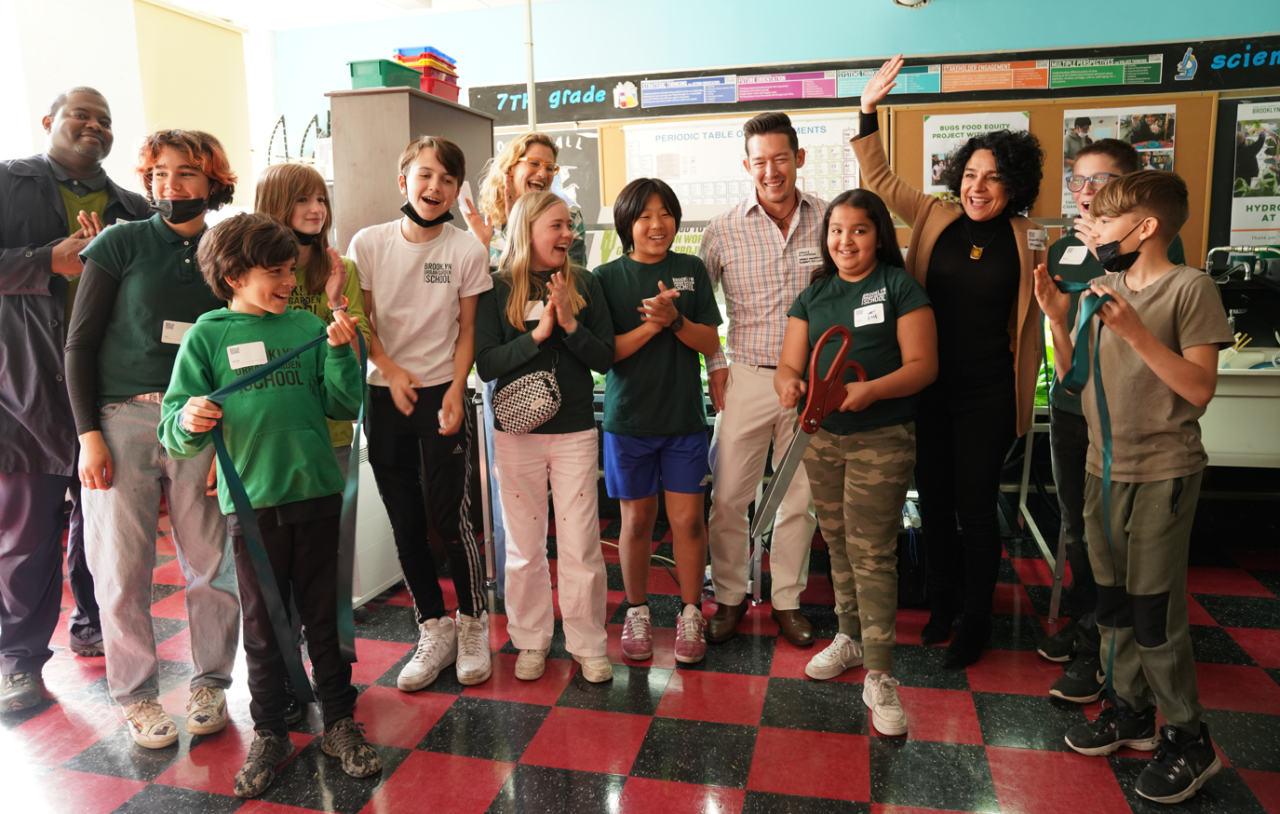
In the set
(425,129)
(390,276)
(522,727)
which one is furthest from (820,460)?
(425,129)

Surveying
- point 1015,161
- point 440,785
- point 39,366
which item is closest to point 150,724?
point 440,785

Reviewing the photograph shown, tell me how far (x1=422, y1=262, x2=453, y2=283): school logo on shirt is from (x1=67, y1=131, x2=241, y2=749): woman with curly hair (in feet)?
1.93

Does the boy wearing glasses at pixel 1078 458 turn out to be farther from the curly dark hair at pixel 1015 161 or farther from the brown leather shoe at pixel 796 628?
the brown leather shoe at pixel 796 628

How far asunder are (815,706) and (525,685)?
0.89 metres

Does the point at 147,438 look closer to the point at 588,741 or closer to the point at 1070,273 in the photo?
the point at 588,741

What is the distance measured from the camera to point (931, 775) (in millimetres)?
1970

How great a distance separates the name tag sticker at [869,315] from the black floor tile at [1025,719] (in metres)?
1.17

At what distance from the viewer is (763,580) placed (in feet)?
11.0

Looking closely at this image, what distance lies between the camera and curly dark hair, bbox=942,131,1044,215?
7.69 ft

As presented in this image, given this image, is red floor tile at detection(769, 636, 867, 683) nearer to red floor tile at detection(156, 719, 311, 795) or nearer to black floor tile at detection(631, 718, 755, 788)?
black floor tile at detection(631, 718, 755, 788)

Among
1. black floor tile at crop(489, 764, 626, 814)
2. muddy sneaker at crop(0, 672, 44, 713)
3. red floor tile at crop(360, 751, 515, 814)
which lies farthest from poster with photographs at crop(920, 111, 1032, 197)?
muddy sneaker at crop(0, 672, 44, 713)

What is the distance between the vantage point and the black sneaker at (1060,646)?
2549 millimetres

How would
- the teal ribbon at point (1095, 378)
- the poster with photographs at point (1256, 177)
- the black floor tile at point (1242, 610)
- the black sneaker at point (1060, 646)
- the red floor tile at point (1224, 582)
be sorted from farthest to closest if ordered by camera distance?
the poster with photographs at point (1256, 177) < the red floor tile at point (1224, 582) < the black floor tile at point (1242, 610) < the black sneaker at point (1060, 646) < the teal ribbon at point (1095, 378)

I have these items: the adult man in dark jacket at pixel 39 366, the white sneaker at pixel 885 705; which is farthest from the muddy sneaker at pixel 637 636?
the adult man in dark jacket at pixel 39 366
